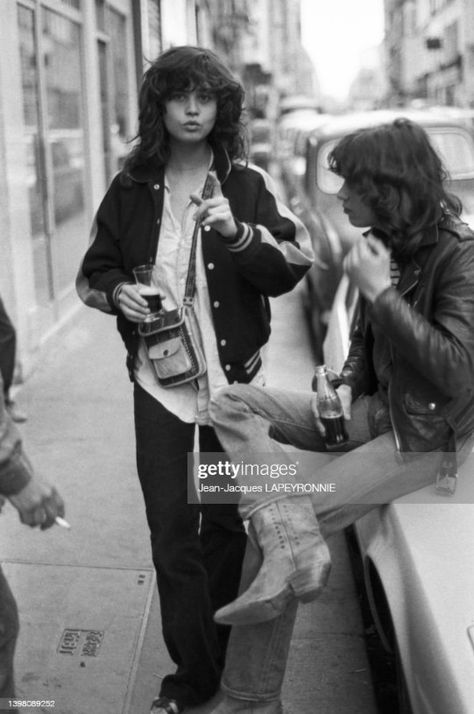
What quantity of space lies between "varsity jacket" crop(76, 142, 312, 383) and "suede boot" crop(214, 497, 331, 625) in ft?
2.03

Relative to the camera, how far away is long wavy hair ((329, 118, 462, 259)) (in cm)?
265

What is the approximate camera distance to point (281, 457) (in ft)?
9.02

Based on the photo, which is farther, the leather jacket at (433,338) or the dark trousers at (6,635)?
the leather jacket at (433,338)

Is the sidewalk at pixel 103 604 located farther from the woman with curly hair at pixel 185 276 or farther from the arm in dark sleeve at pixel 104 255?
the arm in dark sleeve at pixel 104 255

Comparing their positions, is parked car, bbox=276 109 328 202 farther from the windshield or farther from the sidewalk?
the sidewalk

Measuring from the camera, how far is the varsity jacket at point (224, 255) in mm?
3039

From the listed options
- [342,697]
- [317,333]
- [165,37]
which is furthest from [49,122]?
[342,697]

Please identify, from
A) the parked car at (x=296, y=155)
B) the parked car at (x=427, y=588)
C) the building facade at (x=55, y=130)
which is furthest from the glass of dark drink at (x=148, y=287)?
the parked car at (x=296, y=155)

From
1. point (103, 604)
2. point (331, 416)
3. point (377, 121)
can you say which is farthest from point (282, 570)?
point (377, 121)

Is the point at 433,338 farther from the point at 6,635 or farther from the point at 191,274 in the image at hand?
the point at 6,635

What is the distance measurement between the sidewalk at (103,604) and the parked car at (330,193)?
2419mm

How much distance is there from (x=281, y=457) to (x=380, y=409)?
0.33 metres

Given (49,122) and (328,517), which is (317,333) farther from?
(328,517)

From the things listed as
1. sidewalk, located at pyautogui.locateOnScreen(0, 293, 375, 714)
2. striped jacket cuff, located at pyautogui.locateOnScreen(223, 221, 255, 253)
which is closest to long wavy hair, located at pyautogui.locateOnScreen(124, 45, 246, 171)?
striped jacket cuff, located at pyautogui.locateOnScreen(223, 221, 255, 253)
